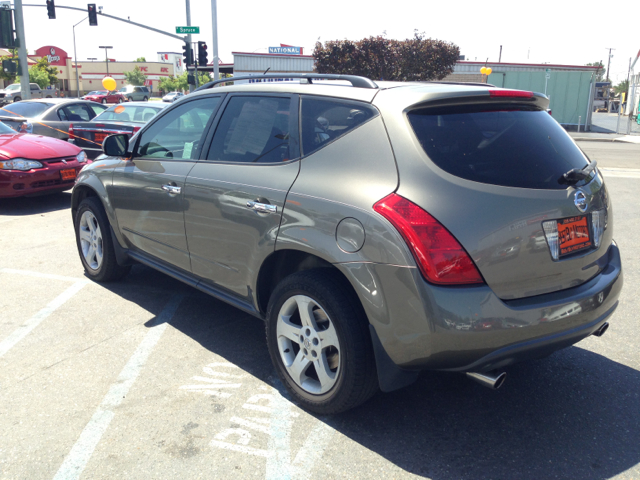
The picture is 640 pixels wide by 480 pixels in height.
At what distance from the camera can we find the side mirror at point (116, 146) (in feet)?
14.5

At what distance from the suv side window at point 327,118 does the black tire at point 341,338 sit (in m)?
0.71

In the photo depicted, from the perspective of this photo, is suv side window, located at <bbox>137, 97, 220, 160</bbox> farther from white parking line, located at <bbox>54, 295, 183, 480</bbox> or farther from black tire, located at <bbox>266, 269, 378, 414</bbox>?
black tire, located at <bbox>266, 269, 378, 414</bbox>

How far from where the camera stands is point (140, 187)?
423cm

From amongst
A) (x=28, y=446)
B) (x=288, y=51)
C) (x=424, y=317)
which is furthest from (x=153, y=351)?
(x=288, y=51)

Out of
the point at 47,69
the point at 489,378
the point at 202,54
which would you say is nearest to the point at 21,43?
the point at 202,54

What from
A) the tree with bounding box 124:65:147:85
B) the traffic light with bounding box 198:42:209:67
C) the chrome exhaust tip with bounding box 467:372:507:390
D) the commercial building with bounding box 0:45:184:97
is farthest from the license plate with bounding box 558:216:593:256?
the tree with bounding box 124:65:147:85

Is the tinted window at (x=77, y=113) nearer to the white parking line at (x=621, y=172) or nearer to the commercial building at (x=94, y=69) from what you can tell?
the white parking line at (x=621, y=172)

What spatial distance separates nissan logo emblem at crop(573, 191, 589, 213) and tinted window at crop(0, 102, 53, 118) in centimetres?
1243

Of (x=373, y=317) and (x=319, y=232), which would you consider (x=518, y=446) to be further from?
(x=319, y=232)

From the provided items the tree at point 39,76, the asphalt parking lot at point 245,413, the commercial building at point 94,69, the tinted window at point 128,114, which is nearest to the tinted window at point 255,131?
the asphalt parking lot at point 245,413

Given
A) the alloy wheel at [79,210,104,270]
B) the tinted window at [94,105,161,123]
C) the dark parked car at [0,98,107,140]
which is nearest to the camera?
the alloy wheel at [79,210,104,270]

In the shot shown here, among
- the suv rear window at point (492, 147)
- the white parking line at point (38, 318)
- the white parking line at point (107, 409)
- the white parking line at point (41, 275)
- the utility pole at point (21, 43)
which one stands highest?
the utility pole at point (21, 43)

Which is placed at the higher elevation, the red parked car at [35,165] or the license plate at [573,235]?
the license plate at [573,235]

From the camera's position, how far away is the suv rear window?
2592 mm
